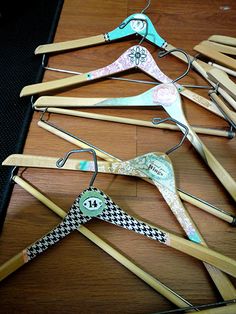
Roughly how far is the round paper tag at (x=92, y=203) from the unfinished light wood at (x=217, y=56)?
23.4 inches

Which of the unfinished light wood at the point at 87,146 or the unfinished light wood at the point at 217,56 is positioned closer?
the unfinished light wood at the point at 87,146

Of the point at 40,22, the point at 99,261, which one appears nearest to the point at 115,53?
the point at 40,22

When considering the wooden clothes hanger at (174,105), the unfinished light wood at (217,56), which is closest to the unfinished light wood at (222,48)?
the unfinished light wood at (217,56)

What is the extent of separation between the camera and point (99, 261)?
599 millimetres

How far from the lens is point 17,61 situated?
977mm

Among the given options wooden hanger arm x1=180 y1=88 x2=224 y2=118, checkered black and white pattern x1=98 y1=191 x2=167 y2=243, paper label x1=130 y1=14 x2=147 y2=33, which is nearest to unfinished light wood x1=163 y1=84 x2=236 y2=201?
wooden hanger arm x1=180 y1=88 x2=224 y2=118

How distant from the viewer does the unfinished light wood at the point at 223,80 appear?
0.73m

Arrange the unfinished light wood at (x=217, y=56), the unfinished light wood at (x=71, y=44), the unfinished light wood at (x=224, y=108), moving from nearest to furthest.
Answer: the unfinished light wood at (x=224, y=108) → the unfinished light wood at (x=217, y=56) → the unfinished light wood at (x=71, y=44)

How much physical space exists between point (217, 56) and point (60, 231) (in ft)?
2.25

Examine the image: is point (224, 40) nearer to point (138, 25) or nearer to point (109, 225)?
point (138, 25)

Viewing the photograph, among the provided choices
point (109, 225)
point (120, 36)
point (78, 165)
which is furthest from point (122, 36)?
point (109, 225)

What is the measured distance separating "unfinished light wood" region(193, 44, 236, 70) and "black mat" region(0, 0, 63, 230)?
0.53 m

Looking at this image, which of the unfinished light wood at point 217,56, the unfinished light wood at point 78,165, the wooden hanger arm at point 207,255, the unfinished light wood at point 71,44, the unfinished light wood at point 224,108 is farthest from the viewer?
the unfinished light wood at point 71,44

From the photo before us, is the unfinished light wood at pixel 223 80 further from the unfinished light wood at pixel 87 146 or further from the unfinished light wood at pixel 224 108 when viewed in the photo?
the unfinished light wood at pixel 87 146
